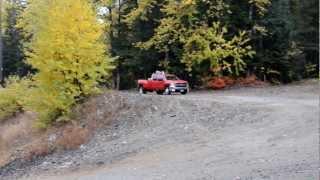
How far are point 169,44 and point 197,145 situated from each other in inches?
931

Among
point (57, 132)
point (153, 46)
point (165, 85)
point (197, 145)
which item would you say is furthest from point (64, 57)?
point (153, 46)

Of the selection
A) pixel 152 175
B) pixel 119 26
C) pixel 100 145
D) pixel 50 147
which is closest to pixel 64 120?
pixel 50 147

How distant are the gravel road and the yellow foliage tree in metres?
2.97

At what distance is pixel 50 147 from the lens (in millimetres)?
24781

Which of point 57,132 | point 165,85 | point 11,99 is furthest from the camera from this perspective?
point 165,85

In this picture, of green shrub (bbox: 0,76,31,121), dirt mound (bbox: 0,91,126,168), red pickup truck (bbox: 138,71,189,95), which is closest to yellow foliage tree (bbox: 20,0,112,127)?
dirt mound (bbox: 0,91,126,168)

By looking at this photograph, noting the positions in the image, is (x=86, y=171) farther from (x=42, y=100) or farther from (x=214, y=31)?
(x=214, y=31)

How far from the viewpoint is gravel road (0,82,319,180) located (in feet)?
50.9

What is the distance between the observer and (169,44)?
42562mm

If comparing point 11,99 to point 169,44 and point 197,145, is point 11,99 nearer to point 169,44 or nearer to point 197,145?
point 169,44

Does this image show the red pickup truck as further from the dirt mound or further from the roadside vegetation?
the dirt mound

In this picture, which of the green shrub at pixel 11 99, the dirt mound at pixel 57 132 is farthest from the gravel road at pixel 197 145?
the green shrub at pixel 11 99

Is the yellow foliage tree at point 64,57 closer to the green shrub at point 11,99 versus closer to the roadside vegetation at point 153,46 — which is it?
the roadside vegetation at point 153,46

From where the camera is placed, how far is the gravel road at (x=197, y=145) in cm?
1552
